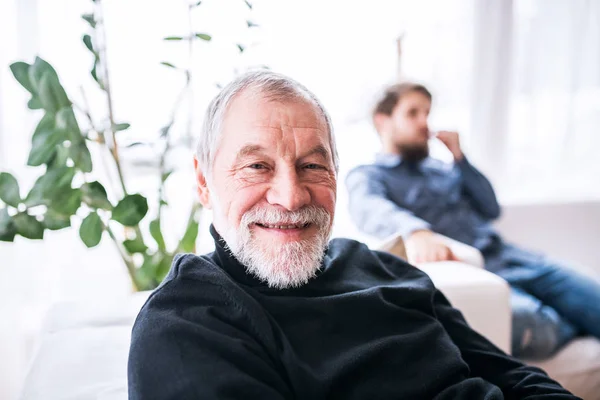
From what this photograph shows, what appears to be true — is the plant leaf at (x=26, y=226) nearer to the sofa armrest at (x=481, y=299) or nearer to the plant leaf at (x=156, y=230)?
the plant leaf at (x=156, y=230)

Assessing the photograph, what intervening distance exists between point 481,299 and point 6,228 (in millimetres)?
1267

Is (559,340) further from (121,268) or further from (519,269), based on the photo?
(121,268)

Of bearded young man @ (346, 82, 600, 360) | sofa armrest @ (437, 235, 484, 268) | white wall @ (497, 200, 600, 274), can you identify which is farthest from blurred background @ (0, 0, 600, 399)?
sofa armrest @ (437, 235, 484, 268)

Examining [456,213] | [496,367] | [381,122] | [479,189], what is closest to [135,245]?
[496,367]

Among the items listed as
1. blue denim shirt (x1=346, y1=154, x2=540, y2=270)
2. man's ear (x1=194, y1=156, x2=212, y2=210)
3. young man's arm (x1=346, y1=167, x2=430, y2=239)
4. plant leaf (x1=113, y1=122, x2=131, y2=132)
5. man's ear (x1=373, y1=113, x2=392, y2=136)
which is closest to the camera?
man's ear (x1=194, y1=156, x2=212, y2=210)

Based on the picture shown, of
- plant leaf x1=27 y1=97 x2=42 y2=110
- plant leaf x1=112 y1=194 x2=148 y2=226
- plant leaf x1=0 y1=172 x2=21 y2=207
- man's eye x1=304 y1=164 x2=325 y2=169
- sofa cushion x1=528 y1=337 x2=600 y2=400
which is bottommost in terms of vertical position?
sofa cushion x1=528 y1=337 x2=600 y2=400

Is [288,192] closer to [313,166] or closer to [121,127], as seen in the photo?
[313,166]

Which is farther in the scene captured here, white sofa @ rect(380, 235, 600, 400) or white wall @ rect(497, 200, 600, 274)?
white wall @ rect(497, 200, 600, 274)

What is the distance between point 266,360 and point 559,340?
154 cm

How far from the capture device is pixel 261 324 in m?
1.14

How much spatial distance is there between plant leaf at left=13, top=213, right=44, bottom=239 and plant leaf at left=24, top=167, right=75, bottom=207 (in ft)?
0.12

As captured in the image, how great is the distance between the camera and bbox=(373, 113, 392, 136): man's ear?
274 centimetres

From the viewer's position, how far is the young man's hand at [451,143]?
2.76m

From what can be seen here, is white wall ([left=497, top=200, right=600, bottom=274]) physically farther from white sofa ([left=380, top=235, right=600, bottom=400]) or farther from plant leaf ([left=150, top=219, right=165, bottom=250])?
plant leaf ([left=150, top=219, right=165, bottom=250])
